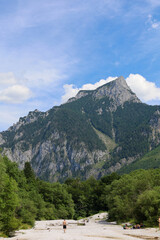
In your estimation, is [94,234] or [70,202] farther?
[70,202]

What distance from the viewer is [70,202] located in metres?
124

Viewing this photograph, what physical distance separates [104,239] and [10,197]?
2126 cm

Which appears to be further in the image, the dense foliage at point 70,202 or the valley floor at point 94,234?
the dense foliage at point 70,202

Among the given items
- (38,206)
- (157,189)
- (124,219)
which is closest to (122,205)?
(124,219)

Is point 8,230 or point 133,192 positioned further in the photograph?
point 133,192

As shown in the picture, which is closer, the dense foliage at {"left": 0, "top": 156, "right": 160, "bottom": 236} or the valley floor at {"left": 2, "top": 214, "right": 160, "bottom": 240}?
the valley floor at {"left": 2, "top": 214, "right": 160, "bottom": 240}

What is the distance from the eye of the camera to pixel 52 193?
4719 inches

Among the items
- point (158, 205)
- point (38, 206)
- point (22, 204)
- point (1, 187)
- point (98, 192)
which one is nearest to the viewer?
point (1, 187)

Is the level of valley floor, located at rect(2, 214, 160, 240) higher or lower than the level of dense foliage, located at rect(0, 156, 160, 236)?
lower

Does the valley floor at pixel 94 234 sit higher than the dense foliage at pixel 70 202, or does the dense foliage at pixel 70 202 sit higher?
the dense foliage at pixel 70 202

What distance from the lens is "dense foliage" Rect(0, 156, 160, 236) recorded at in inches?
1999

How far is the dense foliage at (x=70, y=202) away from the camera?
50.8 metres

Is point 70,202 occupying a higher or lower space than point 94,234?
higher

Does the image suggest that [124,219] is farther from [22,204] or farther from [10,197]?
[10,197]
